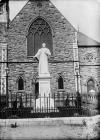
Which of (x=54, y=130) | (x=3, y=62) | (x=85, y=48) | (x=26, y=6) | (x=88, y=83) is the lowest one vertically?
(x=54, y=130)

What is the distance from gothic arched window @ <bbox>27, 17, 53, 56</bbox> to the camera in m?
25.9

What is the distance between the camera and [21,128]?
9.10 metres

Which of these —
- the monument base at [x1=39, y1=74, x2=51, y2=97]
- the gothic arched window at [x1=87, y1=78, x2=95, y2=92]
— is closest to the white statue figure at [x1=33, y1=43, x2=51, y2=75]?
the monument base at [x1=39, y1=74, x2=51, y2=97]

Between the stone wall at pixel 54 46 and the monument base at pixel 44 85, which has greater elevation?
the stone wall at pixel 54 46

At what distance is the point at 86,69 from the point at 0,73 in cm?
877

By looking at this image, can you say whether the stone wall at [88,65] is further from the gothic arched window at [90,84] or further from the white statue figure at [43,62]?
the white statue figure at [43,62]

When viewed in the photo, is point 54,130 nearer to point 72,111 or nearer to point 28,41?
point 72,111

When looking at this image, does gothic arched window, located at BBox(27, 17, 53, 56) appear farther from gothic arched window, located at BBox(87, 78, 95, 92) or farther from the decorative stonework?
gothic arched window, located at BBox(87, 78, 95, 92)

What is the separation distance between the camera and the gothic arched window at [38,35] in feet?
85.1

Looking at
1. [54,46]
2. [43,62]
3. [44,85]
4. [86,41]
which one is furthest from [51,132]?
[86,41]

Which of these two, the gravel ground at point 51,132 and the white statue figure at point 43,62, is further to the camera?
the white statue figure at point 43,62

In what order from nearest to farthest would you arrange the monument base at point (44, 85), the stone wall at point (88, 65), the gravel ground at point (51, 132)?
the gravel ground at point (51, 132)
the monument base at point (44, 85)
the stone wall at point (88, 65)

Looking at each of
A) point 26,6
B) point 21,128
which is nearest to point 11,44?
point 26,6

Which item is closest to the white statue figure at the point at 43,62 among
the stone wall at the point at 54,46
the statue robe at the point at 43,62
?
the statue robe at the point at 43,62
